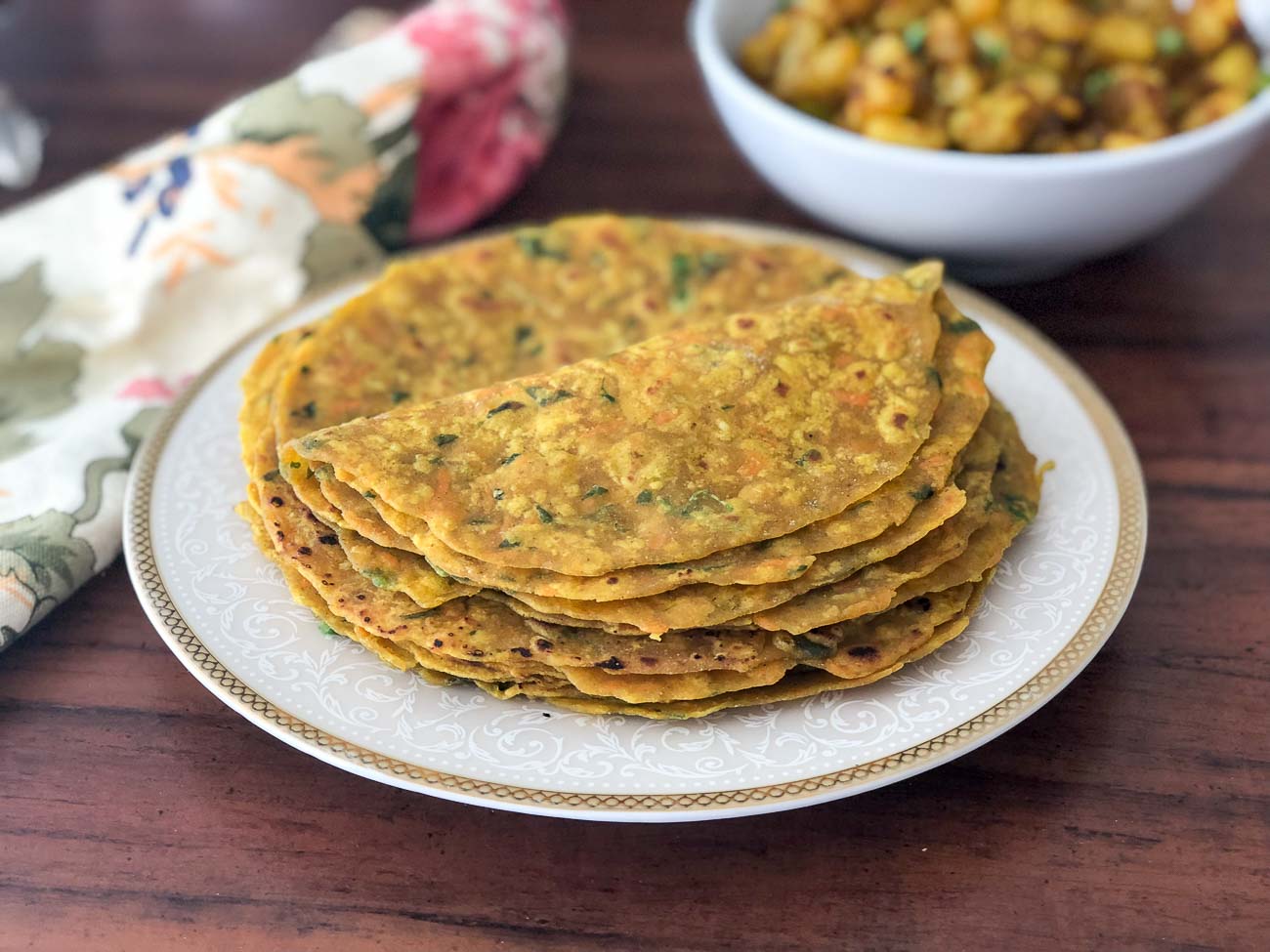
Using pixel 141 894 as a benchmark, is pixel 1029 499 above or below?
above

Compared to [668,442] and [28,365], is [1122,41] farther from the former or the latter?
[28,365]

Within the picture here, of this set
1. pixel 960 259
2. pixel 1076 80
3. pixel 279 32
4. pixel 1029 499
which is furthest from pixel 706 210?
pixel 279 32

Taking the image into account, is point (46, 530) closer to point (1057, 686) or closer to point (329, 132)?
point (329, 132)

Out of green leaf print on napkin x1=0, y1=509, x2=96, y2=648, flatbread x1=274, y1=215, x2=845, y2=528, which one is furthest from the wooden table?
flatbread x1=274, y1=215, x2=845, y2=528

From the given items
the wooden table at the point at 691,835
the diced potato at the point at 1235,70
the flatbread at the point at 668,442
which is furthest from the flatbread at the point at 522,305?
the diced potato at the point at 1235,70

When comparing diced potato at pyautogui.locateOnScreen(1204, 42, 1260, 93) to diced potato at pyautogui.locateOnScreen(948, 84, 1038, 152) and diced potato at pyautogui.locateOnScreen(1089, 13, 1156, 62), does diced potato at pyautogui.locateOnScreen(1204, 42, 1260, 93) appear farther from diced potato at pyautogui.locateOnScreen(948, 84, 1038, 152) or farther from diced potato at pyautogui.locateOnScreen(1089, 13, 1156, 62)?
diced potato at pyautogui.locateOnScreen(948, 84, 1038, 152)

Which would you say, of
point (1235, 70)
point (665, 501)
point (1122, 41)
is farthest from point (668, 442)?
point (1235, 70)

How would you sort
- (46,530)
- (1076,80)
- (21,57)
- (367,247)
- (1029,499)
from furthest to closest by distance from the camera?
(21,57), (367,247), (1076,80), (46,530), (1029,499)
